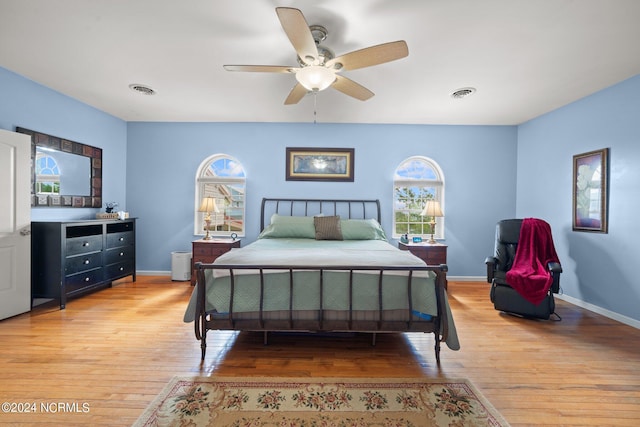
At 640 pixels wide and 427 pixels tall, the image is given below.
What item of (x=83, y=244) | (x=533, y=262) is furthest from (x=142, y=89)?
(x=533, y=262)

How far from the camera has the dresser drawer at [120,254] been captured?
4067mm

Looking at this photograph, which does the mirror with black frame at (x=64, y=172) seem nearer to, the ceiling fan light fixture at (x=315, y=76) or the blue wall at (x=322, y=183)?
the blue wall at (x=322, y=183)

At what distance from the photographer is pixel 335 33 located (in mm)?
2348

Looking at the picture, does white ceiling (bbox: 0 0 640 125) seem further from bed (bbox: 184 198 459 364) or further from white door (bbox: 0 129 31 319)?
bed (bbox: 184 198 459 364)

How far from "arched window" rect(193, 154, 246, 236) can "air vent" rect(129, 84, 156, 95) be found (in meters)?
1.46

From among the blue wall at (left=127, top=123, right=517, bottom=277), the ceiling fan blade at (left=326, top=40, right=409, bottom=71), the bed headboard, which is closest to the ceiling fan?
the ceiling fan blade at (left=326, top=40, right=409, bottom=71)

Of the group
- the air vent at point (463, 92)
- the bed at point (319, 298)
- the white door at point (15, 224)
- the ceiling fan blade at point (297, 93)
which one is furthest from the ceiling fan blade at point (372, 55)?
the white door at point (15, 224)

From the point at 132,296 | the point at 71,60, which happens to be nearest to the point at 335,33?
the point at 71,60

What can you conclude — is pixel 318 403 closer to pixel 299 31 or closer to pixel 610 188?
pixel 299 31

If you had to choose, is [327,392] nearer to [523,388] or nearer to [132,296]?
[523,388]

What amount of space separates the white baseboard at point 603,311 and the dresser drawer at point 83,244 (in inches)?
248

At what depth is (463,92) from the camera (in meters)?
3.49

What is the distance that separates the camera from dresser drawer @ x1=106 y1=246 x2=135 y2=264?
4.07m

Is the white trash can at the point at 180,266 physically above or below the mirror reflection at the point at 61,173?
below
